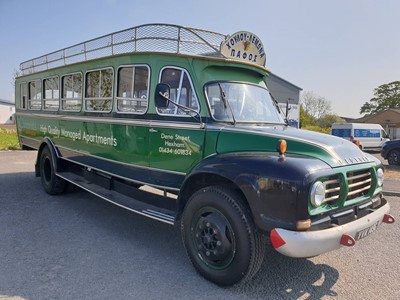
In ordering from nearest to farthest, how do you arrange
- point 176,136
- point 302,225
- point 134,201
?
point 302,225, point 176,136, point 134,201

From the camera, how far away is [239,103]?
4211 millimetres

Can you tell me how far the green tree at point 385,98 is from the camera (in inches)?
2397

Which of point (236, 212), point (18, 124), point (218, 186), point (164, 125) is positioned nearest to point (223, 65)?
point (164, 125)

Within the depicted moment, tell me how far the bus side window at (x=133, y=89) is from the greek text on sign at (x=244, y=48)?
116 cm

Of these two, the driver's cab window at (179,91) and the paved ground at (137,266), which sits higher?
the driver's cab window at (179,91)

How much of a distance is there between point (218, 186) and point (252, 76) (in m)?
1.88

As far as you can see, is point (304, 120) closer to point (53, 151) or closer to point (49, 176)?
point (49, 176)

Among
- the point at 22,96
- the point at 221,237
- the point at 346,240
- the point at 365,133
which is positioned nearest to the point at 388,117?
the point at 365,133

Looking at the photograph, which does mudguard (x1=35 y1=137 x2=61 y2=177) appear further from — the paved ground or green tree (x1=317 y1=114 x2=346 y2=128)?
green tree (x1=317 y1=114 x2=346 y2=128)

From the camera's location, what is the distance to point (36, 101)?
7906 millimetres

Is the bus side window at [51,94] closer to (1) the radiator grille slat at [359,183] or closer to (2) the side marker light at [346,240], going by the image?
(1) the radiator grille slat at [359,183]

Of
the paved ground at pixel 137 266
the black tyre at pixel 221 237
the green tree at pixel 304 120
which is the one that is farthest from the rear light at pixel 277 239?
the green tree at pixel 304 120

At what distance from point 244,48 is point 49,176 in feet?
17.3

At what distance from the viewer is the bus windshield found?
4008mm
